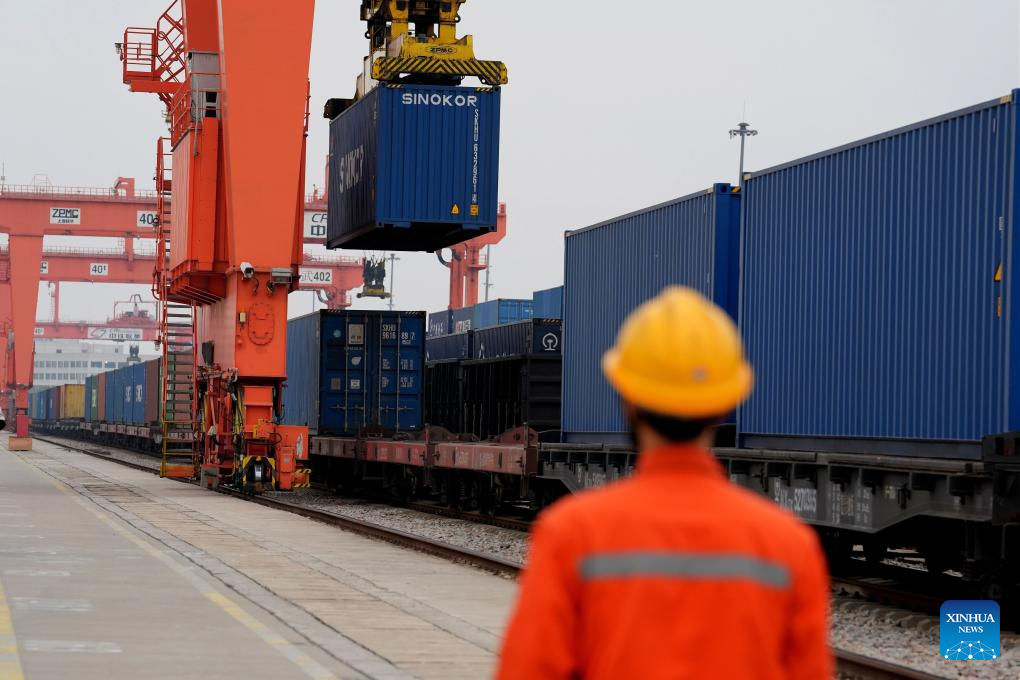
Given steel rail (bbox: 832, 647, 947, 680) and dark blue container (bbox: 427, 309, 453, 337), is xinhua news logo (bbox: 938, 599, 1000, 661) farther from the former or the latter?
dark blue container (bbox: 427, 309, 453, 337)

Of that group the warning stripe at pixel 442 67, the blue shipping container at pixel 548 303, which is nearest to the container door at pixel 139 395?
the blue shipping container at pixel 548 303

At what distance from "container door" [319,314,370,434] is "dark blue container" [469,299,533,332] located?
13851 mm

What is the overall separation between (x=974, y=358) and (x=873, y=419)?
165cm

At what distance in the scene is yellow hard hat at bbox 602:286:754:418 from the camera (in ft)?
8.40

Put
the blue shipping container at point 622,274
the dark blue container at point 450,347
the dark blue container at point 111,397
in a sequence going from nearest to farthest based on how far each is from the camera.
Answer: the blue shipping container at point 622,274, the dark blue container at point 450,347, the dark blue container at point 111,397

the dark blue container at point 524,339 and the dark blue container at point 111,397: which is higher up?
the dark blue container at point 524,339

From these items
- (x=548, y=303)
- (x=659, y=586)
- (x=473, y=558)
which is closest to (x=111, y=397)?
(x=548, y=303)

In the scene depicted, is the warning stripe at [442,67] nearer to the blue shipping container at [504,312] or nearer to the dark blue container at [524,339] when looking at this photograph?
the dark blue container at [524,339]

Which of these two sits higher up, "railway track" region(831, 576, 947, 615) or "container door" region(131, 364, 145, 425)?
"container door" region(131, 364, 145, 425)

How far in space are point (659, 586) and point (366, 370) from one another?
2638 centimetres

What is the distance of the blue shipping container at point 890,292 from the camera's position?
11203 mm

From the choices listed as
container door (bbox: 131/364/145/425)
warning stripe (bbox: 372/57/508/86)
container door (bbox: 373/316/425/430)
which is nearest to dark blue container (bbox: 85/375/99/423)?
container door (bbox: 131/364/145/425)

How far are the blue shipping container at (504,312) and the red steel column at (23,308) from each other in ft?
91.3

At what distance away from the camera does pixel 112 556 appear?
14898 millimetres
